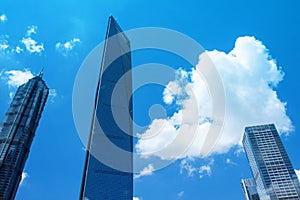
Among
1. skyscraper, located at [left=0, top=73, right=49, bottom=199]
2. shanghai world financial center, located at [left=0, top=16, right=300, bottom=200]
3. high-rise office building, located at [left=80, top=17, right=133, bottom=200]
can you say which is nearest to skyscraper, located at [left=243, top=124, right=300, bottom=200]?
high-rise office building, located at [left=80, top=17, right=133, bottom=200]

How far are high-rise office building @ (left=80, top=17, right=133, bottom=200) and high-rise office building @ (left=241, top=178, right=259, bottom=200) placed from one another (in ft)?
392

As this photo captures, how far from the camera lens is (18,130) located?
90.3 metres

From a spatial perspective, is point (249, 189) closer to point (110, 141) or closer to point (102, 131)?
point (110, 141)

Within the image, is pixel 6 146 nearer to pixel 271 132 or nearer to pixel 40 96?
pixel 40 96

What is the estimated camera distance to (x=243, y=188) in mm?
180000

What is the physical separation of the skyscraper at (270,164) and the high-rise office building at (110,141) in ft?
307

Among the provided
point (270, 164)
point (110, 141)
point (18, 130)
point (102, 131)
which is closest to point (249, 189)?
point (270, 164)

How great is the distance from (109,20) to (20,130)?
2183 inches

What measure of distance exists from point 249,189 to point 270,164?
39672mm

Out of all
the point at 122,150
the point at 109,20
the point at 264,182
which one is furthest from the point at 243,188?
the point at 109,20

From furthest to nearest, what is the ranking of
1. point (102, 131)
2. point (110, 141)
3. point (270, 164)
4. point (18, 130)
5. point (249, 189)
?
point (249, 189) < point (270, 164) < point (18, 130) < point (102, 131) < point (110, 141)

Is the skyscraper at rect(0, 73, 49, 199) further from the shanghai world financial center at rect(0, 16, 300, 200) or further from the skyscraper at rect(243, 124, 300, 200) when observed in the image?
the skyscraper at rect(243, 124, 300, 200)

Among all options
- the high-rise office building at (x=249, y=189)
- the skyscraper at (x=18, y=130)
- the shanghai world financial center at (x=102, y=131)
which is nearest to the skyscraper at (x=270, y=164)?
the high-rise office building at (x=249, y=189)

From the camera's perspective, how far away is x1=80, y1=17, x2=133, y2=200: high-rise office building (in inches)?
2680
